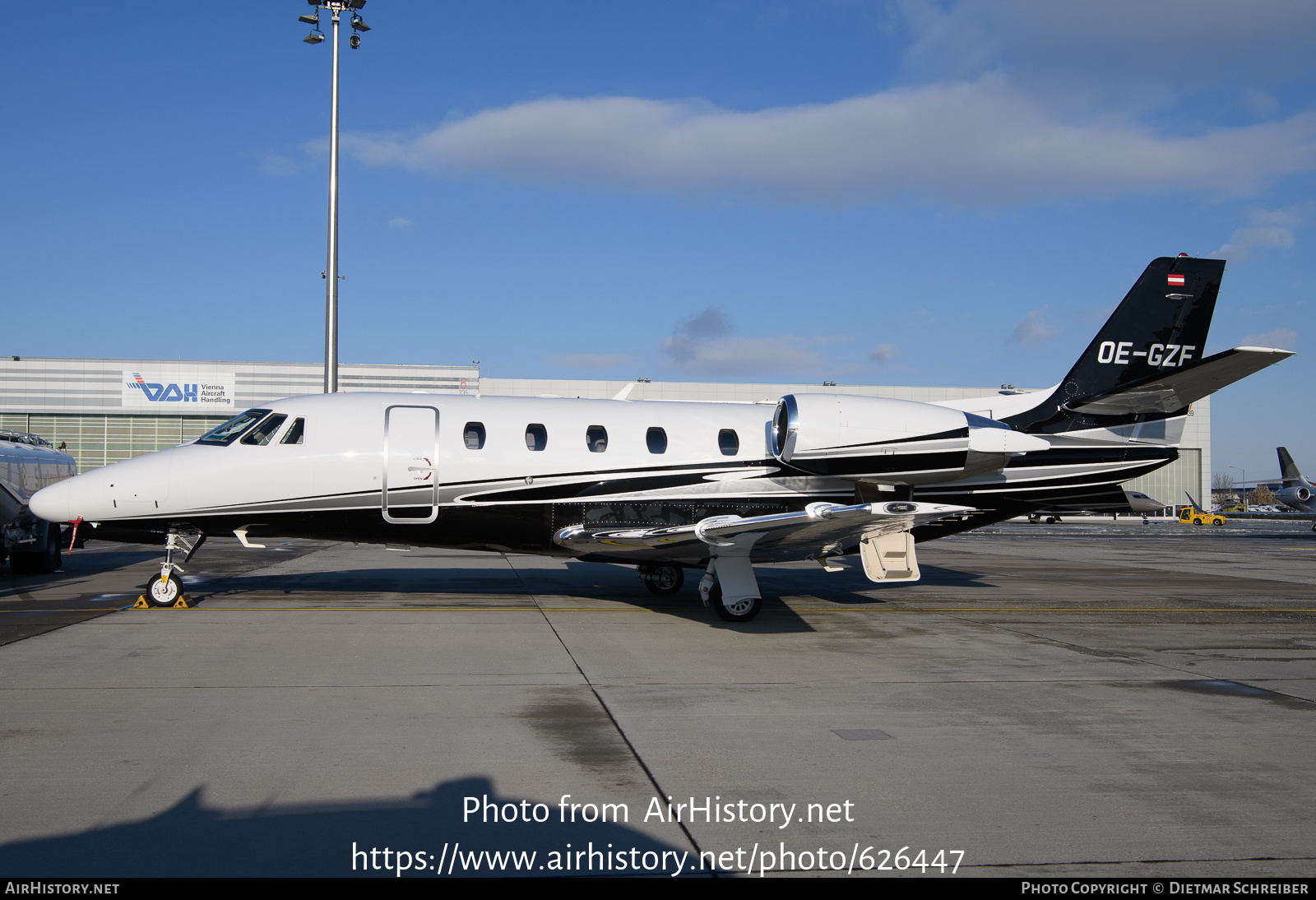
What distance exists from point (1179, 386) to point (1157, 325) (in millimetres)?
2130

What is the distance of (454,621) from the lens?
462 inches

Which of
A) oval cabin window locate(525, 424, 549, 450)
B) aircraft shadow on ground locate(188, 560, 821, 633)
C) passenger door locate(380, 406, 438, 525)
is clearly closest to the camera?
passenger door locate(380, 406, 438, 525)

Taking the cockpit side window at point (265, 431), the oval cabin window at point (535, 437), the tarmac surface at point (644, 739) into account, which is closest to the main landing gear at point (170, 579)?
the tarmac surface at point (644, 739)

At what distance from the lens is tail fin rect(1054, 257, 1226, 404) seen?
47.8 ft

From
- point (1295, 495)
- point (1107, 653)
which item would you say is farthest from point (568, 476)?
point (1295, 495)

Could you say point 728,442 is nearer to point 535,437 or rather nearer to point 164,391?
point 535,437

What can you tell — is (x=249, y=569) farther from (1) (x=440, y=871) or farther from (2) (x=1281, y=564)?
(2) (x=1281, y=564)

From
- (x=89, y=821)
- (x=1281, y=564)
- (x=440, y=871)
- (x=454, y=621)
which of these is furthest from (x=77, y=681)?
(x=1281, y=564)

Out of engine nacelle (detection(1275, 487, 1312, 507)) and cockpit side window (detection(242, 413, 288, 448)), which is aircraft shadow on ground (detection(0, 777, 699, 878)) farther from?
engine nacelle (detection(1275, 487, 1312, 507))

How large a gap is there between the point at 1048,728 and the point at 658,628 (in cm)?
563

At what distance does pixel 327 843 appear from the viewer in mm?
4395

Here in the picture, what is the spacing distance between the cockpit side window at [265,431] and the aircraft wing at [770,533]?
4.27 m

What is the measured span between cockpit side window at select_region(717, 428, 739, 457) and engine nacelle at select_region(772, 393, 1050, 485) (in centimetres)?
63

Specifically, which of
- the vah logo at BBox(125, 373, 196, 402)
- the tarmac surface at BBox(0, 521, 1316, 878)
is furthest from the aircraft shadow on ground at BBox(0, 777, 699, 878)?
the vah logo at BBox(125, 373, 196, 402)
